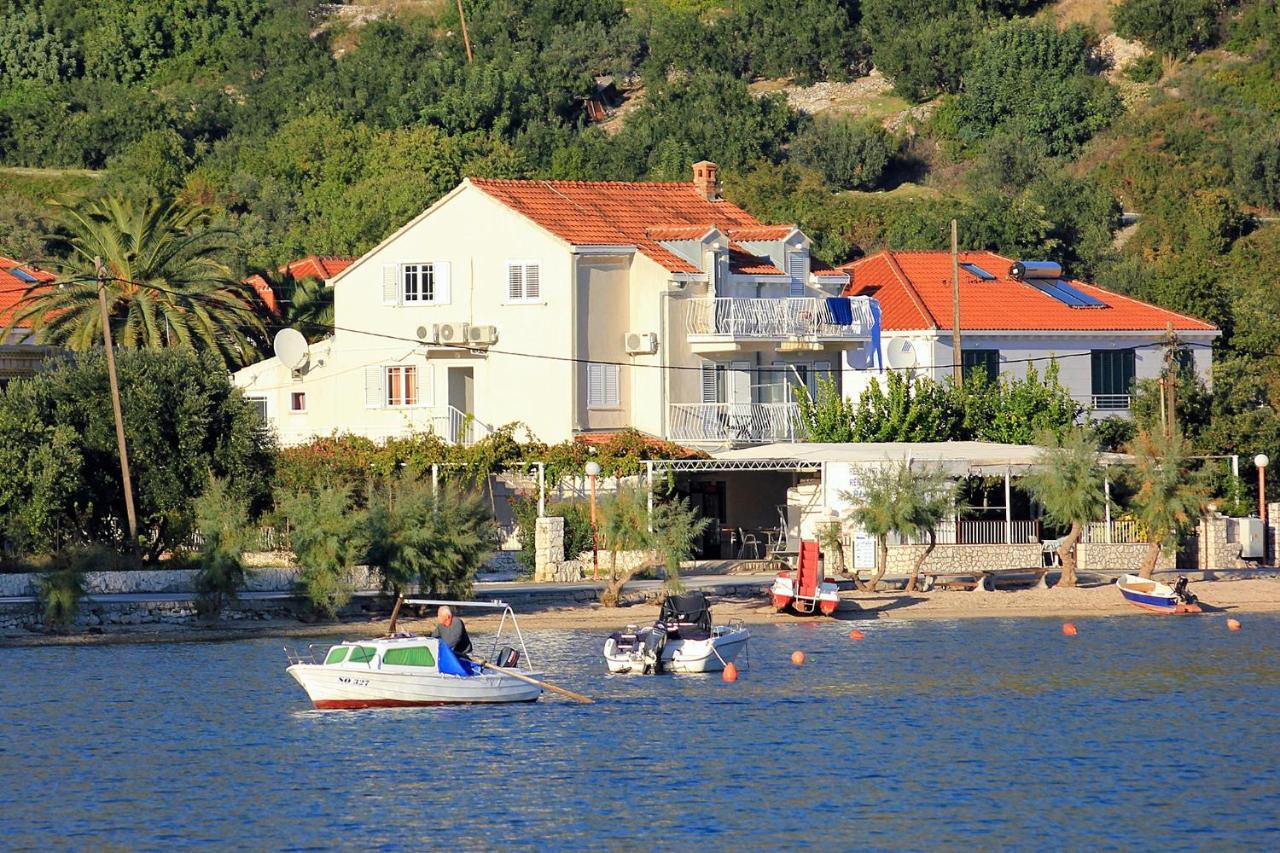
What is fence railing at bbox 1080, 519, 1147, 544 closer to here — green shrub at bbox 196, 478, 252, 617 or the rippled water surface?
the rippled water surface

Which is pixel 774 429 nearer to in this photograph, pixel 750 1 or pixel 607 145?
pixel 607 145

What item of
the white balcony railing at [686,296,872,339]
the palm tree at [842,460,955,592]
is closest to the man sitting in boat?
the palm tree at [842,460,955,592]

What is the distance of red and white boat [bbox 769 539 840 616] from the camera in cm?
4988

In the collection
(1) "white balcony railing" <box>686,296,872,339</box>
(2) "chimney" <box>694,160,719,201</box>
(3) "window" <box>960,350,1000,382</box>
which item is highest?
(2) "chimney" <box>694,160,719,201</box>

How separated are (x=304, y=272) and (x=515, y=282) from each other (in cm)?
2544

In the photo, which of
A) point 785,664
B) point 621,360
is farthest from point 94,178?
point 785,664

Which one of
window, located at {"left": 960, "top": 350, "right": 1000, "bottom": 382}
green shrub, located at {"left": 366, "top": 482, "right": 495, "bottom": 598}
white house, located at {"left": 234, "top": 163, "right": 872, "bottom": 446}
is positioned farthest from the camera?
window, located at {"left": 960, "top": 350, "right": 1000, "bottom": 382}

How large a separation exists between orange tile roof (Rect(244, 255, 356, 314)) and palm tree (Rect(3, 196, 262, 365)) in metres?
11.7

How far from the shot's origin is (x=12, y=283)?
225 feet

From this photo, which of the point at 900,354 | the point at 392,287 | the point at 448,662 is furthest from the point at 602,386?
the point at 448,662

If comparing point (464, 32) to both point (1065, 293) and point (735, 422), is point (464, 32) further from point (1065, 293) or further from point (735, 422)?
point (735, 422)

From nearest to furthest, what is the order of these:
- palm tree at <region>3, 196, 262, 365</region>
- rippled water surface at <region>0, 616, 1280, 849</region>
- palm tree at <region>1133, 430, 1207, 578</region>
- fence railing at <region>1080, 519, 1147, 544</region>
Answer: rippled water surface at <region>0, 616, 1280, 849</region> < palm tree at <region>1133, 430, 1207, 578</region> < fence railing at <region>1080, 519, 1147, 544</region> < palm tree at <region>3, 196, 262, 365</region>

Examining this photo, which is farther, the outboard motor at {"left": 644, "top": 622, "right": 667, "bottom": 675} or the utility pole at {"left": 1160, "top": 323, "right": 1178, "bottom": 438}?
the utility pole at {"left": 1160, "top": 323, "right": 1178, "bottom": 438}

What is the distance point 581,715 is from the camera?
37.1 metres
